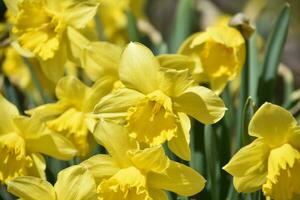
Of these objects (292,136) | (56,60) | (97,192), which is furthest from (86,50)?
(292,136)

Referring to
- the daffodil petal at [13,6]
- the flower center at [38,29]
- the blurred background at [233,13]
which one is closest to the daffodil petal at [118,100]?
the flower center at [38,29]

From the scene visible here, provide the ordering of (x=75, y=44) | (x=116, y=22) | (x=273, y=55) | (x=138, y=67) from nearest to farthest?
1. (x=138, y=67)
2. (x=75, y=44)
3. (x=273, y=55)
4. (x=116, y=22)

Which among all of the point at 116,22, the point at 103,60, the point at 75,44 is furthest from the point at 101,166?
the point at 116,22

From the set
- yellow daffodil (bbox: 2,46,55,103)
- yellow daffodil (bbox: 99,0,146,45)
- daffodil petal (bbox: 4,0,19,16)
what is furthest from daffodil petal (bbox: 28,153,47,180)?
yellow daffodil (bbox: 99,0,146,45)

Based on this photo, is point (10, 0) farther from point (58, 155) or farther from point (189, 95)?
point (189, 95)

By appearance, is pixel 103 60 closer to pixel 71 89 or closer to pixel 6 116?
pixel 71 89

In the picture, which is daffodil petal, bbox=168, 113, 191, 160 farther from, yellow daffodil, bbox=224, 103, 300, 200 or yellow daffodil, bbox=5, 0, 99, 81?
yellow daffodil, bbox=5, 0, 99, 81

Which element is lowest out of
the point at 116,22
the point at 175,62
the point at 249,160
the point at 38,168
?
the point at 116,22

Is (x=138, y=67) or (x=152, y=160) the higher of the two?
(x=138, y=67)
